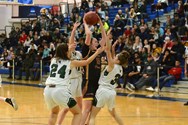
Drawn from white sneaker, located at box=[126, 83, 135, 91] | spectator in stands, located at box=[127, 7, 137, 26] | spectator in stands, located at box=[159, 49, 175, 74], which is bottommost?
white sneaker, located at box=[126, 83, 135, 91]

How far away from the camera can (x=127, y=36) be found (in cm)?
1945

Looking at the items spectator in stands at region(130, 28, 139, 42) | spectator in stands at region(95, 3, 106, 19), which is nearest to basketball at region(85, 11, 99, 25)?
spectator in stands at region(130, 28, 139, 42)

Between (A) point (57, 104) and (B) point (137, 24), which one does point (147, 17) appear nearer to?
(B) point (137, 24)

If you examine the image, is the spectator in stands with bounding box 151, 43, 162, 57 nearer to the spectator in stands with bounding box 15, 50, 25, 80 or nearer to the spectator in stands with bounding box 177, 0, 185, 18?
the spectator in stands with bounding box 177, 0, 185, 18

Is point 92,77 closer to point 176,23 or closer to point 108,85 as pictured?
point 108,85

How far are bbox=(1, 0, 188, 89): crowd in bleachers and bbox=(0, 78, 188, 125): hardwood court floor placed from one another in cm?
145

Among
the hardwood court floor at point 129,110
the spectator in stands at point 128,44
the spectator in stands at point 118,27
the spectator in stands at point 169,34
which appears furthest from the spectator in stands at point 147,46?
the spectator in stands at point 118,27

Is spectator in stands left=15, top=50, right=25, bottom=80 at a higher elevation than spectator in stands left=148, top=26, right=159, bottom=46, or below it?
below

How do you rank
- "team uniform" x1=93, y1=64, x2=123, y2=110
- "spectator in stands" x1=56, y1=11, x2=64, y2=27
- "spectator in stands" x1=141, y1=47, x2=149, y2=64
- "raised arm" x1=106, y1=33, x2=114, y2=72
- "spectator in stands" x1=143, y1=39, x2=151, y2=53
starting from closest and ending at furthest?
1. "raised arm" x1=106, y1=33, x2=114, y2=72
2. "team uniform" x1=93, y1=64, x2=123, y2=110
3. "spectator in stands" x1=141, y1=47, x2=149, y2=64
4. "spectator in stands" x1=143, y1=39, x2=151, y2=53
5. "spectator in stands" x1=56, y1=11, x2=64, y2=27

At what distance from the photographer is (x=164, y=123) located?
9531 mm

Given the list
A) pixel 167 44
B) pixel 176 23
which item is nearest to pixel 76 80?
pixel 167 44

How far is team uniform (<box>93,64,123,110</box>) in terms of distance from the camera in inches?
297

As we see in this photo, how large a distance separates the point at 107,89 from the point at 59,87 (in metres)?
1.05

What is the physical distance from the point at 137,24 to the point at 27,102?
876 cm
